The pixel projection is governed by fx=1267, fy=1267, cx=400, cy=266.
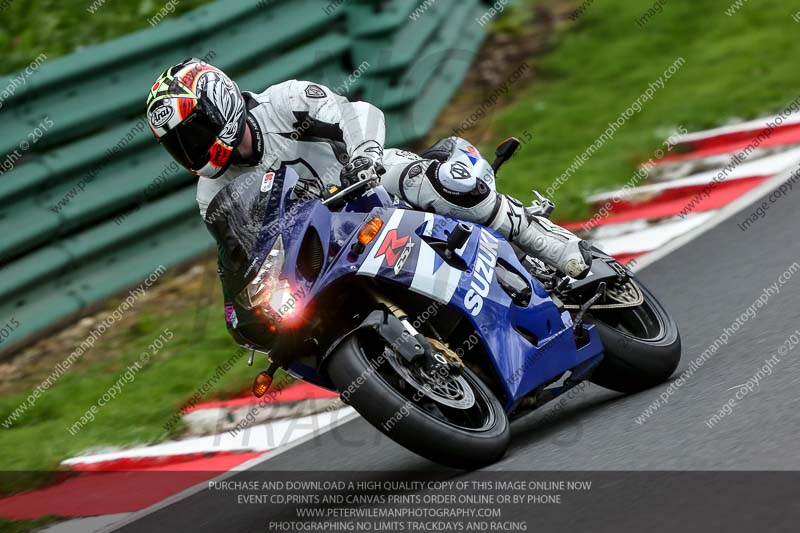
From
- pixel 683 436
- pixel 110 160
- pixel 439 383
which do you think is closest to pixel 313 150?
pixel 439 383

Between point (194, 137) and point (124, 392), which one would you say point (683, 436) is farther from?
point (124, 392)

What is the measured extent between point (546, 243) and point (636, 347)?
0.57m

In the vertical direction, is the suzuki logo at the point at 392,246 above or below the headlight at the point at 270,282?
above

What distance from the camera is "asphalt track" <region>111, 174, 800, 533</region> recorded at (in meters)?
3.64

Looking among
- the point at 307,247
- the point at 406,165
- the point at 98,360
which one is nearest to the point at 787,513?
the point at 307,247

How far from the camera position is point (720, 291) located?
21.6 ft

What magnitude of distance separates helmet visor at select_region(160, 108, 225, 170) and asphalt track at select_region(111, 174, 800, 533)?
1.38 metres

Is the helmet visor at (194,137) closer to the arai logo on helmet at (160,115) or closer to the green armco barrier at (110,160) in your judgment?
the arai logo on helmet at (160,115)

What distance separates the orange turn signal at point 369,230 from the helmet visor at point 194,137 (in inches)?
27.8

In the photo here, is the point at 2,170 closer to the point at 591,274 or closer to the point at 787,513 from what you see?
the point at 591,274

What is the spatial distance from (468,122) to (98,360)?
4432 mm

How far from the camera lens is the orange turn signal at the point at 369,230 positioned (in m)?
4.45

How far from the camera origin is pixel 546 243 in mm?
5320

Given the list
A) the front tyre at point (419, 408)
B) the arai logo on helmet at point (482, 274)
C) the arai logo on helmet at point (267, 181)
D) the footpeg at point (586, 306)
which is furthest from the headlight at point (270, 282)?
the footpeg at point (586, 306)
